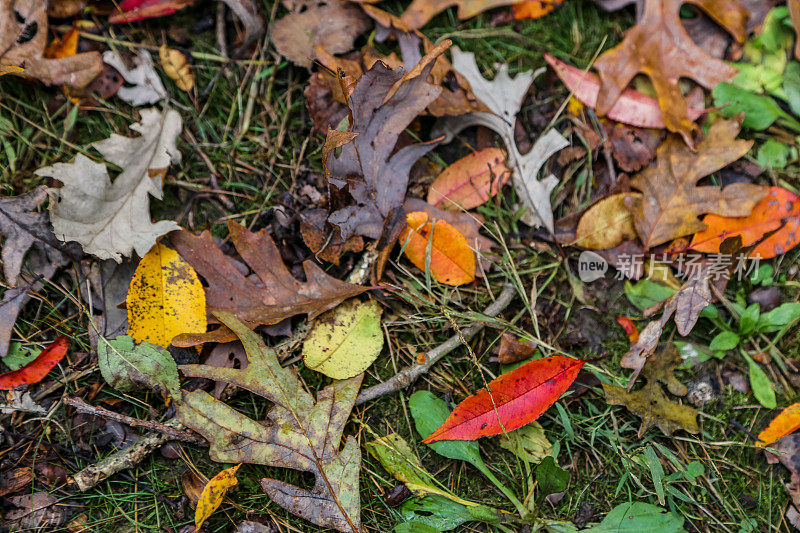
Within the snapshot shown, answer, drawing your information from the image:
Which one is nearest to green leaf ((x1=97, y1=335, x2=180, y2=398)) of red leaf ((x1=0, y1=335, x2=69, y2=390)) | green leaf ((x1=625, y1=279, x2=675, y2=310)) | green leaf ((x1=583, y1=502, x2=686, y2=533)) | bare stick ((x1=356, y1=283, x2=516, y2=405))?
red leaf ((x1=0, y1=335, x2=69, y2=390))

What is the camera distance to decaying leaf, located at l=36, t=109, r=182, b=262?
78.7 inches

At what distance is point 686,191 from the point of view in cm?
229

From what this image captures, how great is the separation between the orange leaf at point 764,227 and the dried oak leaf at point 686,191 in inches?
2.2

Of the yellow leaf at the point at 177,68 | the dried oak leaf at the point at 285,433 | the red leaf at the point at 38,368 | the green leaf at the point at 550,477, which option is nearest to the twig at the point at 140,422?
the dried oak leaf at the point at 285,433

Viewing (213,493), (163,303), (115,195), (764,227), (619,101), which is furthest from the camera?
(619,101)

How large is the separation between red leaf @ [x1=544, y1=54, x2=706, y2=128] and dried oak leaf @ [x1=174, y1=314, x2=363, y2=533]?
5.98 feet

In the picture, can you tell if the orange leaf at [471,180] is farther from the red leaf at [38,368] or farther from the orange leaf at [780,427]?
the red leaf at [38,368]

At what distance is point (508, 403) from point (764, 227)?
4.71 feet

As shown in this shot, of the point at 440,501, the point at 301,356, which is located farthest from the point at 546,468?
the point at 301,356

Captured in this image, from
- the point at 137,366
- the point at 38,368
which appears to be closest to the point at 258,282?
the point at 137,366

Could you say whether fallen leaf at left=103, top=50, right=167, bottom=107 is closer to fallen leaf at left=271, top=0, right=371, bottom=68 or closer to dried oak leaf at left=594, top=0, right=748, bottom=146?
fallen leaf at left=271, top=0, right=371, bottom=68

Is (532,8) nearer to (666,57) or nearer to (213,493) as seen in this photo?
(666,57)

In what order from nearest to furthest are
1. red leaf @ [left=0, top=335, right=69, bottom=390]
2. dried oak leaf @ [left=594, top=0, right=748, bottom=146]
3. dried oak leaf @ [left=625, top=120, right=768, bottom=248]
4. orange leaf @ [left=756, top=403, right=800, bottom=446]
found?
1. red leaf @ [left=0, top=335, right=69, bottom=390]
2. orange leaf @ [left=756, top=403, right=800, bottom=446]
3. dried oak leaf @ [left=625, top=120, right=768, bottom=248]
4. dried oak leaf @ [left=594, top=0, right=748, bottom=146]

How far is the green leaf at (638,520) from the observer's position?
6.25 feet
